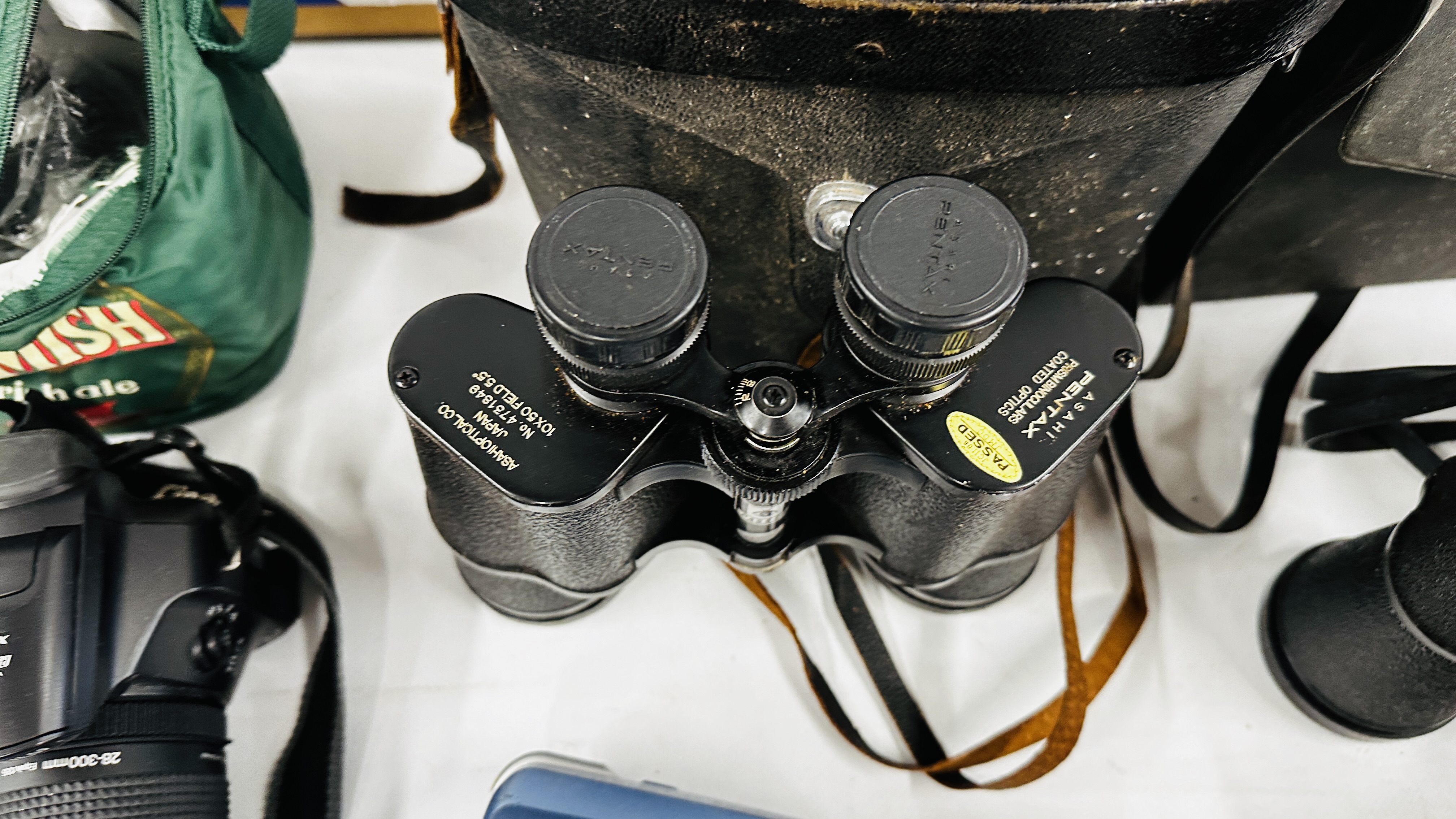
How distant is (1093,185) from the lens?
518 mm

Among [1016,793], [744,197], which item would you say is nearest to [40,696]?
[744,197]

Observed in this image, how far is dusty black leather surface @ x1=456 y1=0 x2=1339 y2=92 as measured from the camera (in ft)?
1.34

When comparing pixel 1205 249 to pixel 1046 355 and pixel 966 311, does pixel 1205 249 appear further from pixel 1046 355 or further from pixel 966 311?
pixel 966 311

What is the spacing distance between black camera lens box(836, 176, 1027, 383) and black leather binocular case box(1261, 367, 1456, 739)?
0.29 metres

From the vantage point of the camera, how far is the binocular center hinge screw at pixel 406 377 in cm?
49

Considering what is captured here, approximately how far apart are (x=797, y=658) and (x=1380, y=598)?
0.34 metres

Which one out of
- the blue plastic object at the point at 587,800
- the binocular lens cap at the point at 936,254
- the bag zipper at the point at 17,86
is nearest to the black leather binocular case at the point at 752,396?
the binocular lens cap at the point at 936,254

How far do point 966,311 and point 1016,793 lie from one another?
35cm

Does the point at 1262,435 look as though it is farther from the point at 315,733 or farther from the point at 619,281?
the point at 315,733

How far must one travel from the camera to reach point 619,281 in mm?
417

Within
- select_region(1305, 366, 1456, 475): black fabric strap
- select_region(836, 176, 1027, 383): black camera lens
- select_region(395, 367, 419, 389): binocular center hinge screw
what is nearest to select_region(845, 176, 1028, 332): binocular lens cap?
select_region(836, 176, 1027, 383): black camera lens

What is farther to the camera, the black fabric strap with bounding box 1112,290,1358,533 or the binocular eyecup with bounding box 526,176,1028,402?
the black fabric strap with bounding box 1112,290,1358,533

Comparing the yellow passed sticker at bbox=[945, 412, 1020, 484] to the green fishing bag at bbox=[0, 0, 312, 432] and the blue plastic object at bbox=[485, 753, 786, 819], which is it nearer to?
the blue plastic object at bbox=[485, 753, 786, 819]

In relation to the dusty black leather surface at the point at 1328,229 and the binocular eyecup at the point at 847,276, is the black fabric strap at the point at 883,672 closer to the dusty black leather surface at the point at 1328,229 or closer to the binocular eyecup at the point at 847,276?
the binocular eyecup at the point at 847,276
